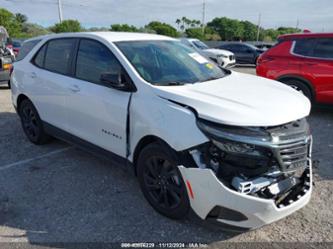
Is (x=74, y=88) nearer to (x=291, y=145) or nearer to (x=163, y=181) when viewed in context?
(x=163, y=181)

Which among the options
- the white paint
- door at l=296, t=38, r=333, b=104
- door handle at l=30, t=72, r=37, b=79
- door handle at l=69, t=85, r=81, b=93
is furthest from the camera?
door at l=296, t=38, r=333, b=104

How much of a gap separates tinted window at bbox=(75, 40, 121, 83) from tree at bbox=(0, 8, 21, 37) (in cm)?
4755

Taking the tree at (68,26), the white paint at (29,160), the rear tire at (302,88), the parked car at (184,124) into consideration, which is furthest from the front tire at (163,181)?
the tree at (68,26)

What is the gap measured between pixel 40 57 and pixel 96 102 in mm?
1783

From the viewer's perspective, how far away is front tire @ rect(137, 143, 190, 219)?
2.74m

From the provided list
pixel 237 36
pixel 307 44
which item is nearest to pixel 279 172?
pixel 307 44

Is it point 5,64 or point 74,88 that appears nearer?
point 74,88

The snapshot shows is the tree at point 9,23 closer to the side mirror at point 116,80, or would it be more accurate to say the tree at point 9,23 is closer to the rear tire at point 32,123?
the rear tire at point 32,123

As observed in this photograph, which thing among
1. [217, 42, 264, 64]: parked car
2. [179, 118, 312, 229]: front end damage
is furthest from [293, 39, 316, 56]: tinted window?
[217, 42, 264, 64]: parked car

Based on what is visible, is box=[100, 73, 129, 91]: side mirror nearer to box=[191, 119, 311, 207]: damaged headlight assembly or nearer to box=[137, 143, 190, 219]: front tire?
box=[137, 143, 190, 219]: front tire

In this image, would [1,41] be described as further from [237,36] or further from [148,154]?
[237,36]

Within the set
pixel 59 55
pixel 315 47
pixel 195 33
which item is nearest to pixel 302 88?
pixel 315 47

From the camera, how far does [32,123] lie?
493 centimetres

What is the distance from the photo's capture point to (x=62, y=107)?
13.4ft
